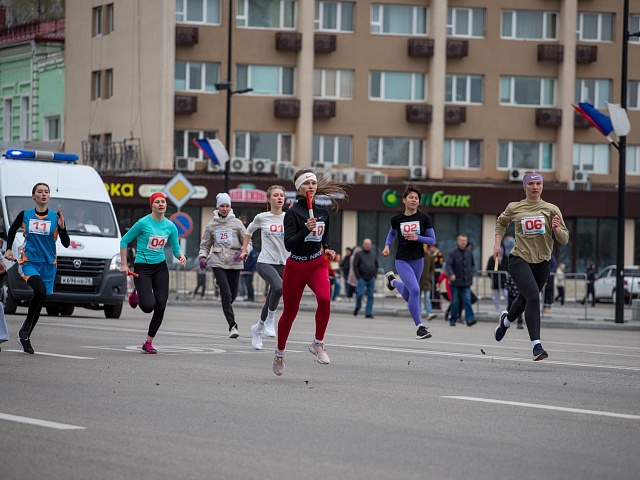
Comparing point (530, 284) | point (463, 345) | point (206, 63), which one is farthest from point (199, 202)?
point (530, 284)

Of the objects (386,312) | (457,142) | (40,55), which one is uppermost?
(40,55)

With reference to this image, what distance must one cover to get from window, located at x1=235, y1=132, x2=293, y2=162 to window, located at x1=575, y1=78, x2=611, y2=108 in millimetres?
12430

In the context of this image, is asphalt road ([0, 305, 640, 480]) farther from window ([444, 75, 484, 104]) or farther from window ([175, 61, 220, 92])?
window ([444, 75, 484, 104])

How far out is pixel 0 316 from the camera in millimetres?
14141

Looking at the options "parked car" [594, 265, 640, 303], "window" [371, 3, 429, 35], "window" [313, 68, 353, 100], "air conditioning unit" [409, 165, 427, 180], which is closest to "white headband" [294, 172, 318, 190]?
"parked car" [594, 265, 640, 303]

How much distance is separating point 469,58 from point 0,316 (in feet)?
147

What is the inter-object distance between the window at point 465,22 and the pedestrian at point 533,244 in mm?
43026

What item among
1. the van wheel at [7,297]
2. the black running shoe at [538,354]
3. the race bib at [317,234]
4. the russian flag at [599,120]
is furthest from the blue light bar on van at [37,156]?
the race bib at [317,234]

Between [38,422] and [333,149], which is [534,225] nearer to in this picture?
[38,422]

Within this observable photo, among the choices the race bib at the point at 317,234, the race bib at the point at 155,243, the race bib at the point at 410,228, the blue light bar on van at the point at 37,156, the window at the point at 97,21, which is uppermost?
the window at the point at 97,21

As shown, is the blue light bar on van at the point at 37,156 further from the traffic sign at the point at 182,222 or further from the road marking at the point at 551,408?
the road marking at the point at 551,408

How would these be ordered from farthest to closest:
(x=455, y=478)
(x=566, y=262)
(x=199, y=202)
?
(x=566, y=262)
(x=199, y=202)
(x=455, y=478)

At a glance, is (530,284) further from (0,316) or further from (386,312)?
(386,312)

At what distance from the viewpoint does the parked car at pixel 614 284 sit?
4738 cm
